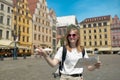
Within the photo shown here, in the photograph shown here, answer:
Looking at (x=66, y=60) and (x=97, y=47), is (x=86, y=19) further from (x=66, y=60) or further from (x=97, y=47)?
(x=66, y=60)

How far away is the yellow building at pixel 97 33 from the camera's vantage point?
Answer: 261ft

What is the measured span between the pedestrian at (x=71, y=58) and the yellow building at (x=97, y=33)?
76.6 meters

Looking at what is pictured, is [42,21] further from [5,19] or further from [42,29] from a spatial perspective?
[5,19]

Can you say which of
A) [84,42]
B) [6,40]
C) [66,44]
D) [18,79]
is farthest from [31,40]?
[66,44]

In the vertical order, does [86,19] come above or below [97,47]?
above

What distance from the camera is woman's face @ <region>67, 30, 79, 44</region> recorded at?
3.35 meters

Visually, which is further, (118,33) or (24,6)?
(118,33)

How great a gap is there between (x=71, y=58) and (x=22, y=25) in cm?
4734

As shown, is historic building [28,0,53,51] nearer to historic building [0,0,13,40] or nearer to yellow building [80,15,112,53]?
historic building [0,0,13,40]

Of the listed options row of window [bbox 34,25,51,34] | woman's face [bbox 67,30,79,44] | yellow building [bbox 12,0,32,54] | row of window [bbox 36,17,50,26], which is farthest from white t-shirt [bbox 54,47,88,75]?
row of window [bbox 36,17,50,26]

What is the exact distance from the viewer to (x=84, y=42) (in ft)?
279

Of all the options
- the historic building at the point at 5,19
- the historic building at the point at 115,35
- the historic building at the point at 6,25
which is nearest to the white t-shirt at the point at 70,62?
the historic building at the point at 6,25

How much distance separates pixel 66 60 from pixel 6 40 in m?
41.2

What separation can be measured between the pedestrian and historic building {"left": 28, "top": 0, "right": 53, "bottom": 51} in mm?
48950
